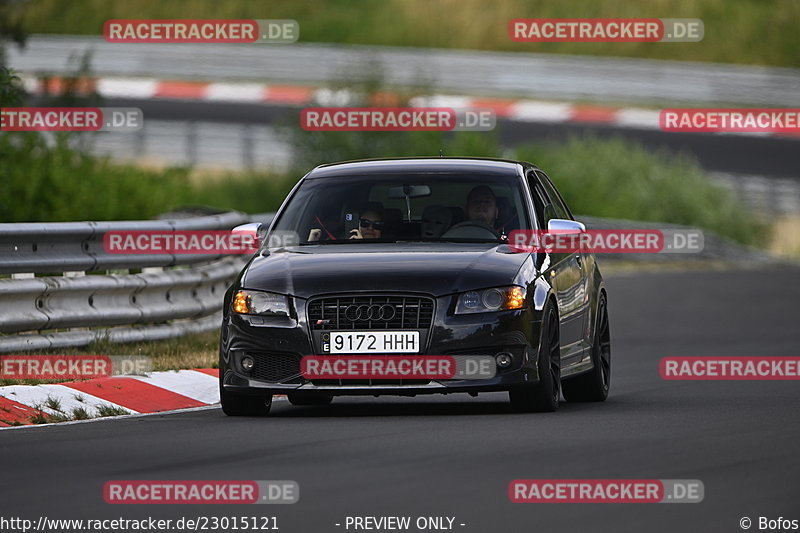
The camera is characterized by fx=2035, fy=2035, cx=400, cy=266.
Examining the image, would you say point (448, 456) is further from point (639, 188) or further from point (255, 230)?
point (639, 188)

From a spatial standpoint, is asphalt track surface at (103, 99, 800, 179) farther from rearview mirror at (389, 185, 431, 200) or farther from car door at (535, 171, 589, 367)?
rearview mirror at (389, 185, 431, 200)

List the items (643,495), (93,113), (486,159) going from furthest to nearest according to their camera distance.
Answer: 1. (93,113)
2. (486,159)
3. (643,495)

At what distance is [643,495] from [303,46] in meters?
38.6

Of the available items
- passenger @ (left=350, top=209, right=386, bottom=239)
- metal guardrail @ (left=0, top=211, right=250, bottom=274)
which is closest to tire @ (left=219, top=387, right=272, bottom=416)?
passenger @ (left=350, top=209, right=386, bottom=239)

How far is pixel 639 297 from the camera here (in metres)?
26.2

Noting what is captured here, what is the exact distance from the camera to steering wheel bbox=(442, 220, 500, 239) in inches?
493

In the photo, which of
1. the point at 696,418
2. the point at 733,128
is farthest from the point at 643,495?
the point at 733,128

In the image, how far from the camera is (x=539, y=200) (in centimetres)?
1323

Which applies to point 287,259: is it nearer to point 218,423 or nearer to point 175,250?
point 218,423

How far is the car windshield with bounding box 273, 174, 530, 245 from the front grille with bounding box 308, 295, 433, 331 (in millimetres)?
1059

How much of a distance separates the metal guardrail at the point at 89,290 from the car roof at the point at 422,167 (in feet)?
7.73

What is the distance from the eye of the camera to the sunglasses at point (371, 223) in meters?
12.6

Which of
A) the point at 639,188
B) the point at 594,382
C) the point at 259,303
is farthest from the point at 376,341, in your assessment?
the point at 639,188

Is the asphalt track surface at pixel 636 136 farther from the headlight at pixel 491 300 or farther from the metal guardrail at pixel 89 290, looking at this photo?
the headlight at pixel 491 300
